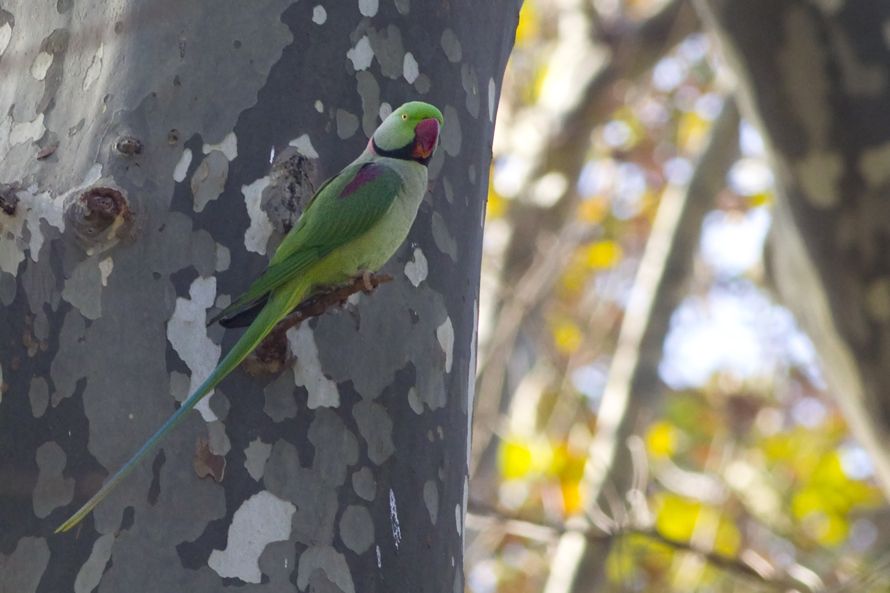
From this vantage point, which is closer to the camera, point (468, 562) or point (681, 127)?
point (468, 562)

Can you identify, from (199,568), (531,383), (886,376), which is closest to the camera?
(199,568)

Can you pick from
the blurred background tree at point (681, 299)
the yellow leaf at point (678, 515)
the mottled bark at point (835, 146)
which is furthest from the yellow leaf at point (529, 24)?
the mottled bark at point (835, 146)

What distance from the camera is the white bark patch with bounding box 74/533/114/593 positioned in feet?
5.16

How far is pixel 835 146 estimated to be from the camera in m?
3.46

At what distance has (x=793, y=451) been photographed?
861 cm

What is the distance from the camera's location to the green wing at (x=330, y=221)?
1762 mm

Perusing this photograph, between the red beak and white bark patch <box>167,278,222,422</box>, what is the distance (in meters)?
0.47

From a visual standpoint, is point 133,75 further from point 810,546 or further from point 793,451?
point 793,451

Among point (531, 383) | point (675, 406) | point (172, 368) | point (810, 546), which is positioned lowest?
point (675, 406)

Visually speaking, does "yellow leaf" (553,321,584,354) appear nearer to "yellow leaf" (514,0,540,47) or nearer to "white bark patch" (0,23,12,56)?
"yellow leaf" (514,0,540,47)

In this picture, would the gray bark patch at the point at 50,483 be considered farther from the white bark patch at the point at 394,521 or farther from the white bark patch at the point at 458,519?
the white bark patch at the point at 458,519

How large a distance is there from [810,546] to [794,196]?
11.4ft

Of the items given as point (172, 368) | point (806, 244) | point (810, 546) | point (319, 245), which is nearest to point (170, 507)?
point (172, 368)

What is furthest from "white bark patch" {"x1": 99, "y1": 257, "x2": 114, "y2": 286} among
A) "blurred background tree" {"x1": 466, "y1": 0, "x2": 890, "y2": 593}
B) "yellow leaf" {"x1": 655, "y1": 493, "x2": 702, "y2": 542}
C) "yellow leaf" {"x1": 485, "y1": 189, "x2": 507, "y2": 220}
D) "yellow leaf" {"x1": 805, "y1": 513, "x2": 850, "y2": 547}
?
"yellow leaf" {"x1": 805, "y1": 513, "x2": 850, "y2": 547}
